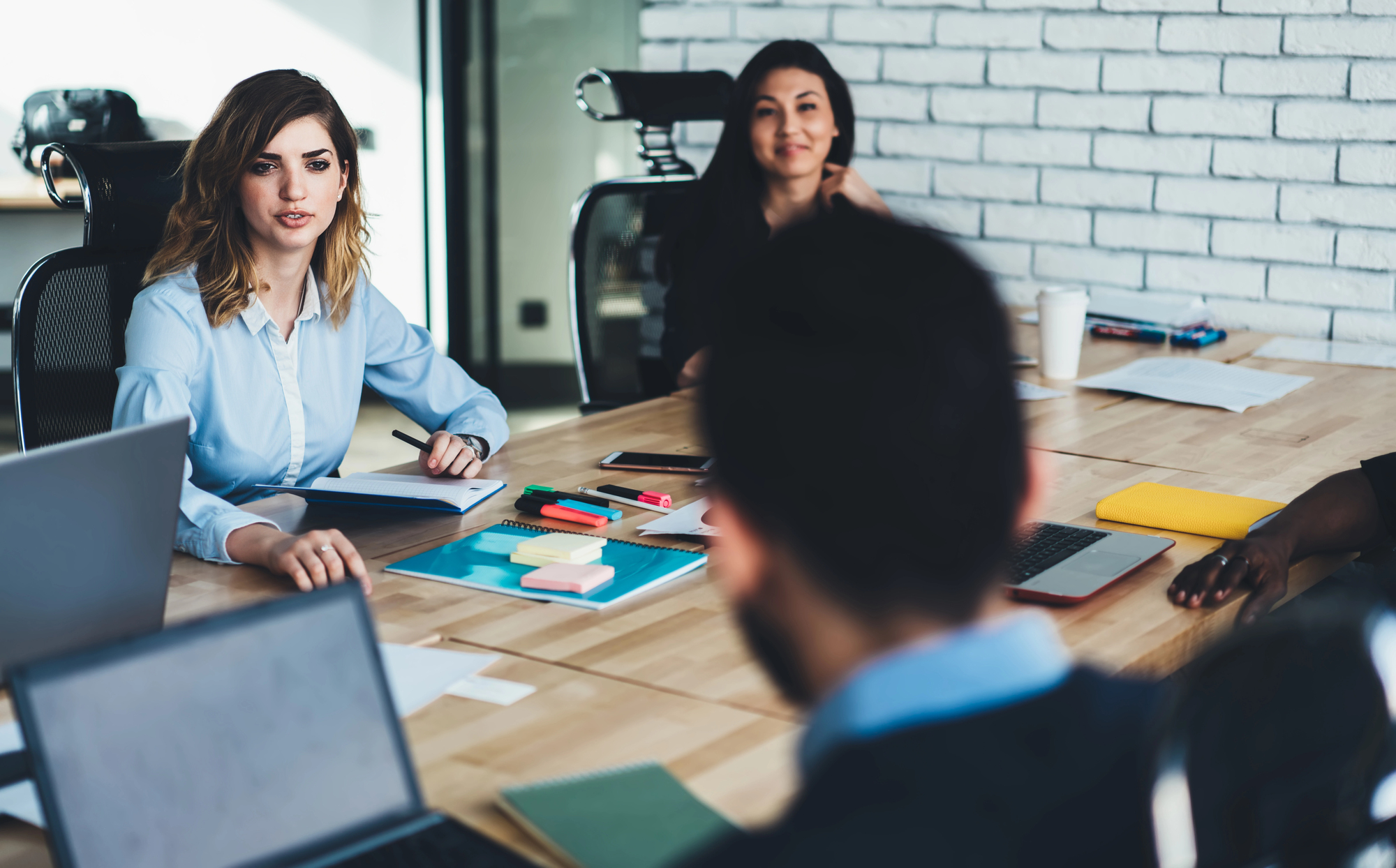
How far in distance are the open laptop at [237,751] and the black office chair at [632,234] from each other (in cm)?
174

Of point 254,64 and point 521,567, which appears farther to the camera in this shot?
point 254,64

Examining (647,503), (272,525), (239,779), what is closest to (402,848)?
(239,779)

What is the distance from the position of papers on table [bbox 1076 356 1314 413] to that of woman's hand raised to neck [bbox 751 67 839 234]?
0.66m

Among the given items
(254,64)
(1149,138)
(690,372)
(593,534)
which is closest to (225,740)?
(593,534)

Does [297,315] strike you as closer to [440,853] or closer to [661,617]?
[661,617]

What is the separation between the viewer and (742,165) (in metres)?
2.67

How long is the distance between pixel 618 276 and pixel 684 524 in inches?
48.8

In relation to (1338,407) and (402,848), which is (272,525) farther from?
(1338,407)

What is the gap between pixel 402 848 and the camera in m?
0.86

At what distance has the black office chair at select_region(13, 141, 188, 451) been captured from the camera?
1821 millimetres

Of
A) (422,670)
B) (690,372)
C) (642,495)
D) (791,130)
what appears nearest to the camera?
(422,670)

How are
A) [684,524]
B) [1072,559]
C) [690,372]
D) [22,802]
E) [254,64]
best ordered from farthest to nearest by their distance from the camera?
[254,64], [690,372], [684,524], [1072,559], [22,802]

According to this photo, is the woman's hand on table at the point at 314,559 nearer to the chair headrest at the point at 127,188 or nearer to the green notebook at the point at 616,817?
the green notebook at the point at 616,817

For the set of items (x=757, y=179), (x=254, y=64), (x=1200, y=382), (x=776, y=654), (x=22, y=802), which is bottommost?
(x=22, y=802)
